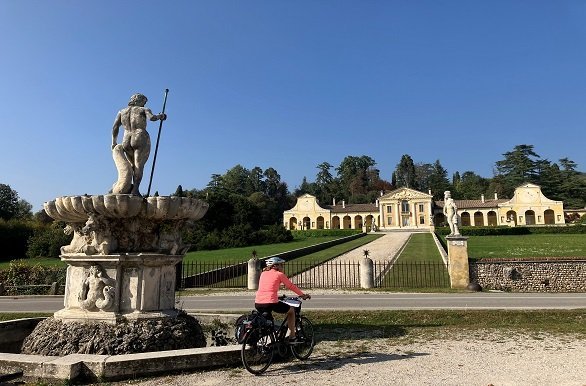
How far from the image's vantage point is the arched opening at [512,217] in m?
95.5

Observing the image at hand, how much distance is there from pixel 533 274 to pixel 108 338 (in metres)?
18.7

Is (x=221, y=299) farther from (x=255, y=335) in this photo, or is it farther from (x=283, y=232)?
(x=283, y=232)

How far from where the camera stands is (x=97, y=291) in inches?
244

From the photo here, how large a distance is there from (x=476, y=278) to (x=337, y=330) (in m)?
11.9

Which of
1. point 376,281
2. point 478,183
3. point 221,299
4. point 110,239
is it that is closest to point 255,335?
point 110,239

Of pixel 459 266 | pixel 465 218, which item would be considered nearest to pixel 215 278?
pixel 459 266

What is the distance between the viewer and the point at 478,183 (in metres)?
128

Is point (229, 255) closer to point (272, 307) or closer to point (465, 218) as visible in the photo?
point (272, 307)

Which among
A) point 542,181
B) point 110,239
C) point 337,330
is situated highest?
point 542,181

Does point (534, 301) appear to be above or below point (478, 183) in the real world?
below

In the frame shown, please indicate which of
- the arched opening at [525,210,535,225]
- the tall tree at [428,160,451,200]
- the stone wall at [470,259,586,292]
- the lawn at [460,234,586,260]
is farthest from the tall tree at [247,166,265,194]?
the stone wall at [470,259,586,292]

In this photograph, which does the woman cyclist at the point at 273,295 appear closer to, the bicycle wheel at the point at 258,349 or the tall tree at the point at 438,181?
the bicycle wheel at the point at 258,349

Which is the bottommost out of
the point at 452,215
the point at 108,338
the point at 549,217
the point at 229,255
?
the point at 108,338

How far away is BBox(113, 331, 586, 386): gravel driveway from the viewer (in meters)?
5.16
